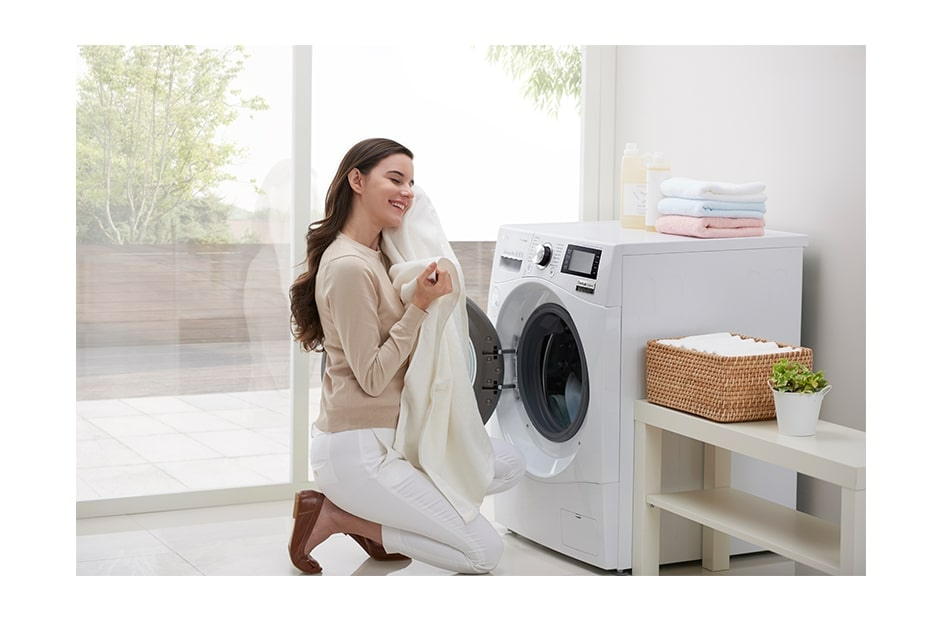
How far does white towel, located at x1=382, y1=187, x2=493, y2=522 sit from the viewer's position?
9.02ft

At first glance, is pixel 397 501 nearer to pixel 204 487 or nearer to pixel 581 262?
pixel 581 262

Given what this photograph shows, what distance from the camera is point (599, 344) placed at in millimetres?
2928

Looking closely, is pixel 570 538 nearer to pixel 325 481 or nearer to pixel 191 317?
pixel 325 481

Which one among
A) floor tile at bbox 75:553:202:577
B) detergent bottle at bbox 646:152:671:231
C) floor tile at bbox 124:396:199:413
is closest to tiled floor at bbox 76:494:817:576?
floor tile at bbox 75:553:202:577

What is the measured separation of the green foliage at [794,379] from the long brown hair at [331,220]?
3.52 feet

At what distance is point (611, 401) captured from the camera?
2.94m

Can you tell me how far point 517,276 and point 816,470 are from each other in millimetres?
1137

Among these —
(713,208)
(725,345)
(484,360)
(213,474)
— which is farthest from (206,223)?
(725,345)

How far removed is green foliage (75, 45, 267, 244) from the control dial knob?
1117mm

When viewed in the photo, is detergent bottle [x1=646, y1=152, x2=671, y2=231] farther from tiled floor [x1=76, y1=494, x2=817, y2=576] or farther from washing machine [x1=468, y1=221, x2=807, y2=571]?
tiled floor [x1=76, y1=494, x2=817, y2=576]

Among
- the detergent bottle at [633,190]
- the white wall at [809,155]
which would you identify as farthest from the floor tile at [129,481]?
the white wall at [809,155]

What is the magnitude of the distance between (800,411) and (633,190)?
1.09m

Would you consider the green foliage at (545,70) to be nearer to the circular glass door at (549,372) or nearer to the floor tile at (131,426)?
the circular glass door at (549,372)

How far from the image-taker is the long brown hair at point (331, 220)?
2.75m
